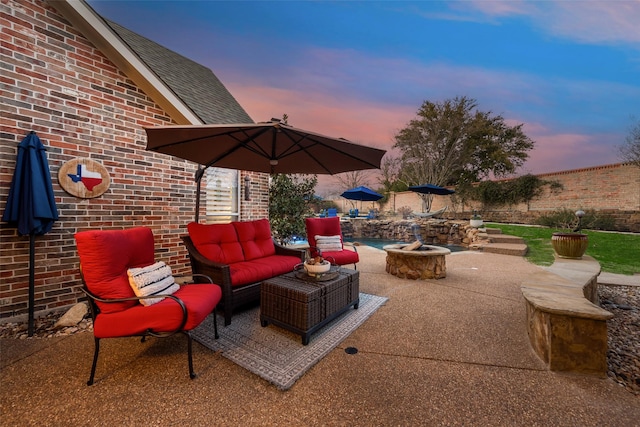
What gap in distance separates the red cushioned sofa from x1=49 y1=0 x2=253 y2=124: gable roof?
1.98 meters

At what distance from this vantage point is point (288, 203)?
6203mm

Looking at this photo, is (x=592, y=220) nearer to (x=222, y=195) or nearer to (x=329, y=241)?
(x=329, y=241)

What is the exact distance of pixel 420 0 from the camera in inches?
243

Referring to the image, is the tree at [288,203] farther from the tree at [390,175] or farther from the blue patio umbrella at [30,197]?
the tree at [390,175]

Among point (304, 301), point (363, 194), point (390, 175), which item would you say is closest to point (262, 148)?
point (304, 301)

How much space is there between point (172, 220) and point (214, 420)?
334 centimetres

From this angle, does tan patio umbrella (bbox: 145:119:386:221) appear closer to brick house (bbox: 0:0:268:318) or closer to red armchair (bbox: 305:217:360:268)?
brick house (bbox: 0:0:268:318)

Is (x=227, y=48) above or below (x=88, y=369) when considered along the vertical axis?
above

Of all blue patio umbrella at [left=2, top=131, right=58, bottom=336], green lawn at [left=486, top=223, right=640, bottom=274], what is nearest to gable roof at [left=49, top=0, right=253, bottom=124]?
blue patio umbrella at [left=2, top=131, right=58, bottom=336]

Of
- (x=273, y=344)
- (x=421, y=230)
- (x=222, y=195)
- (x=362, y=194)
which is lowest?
(x=273, y=344)

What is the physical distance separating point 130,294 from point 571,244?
6.80 m

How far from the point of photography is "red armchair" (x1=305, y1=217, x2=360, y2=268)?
422 centimetres

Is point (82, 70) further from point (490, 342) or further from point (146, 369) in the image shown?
point (490, 342)

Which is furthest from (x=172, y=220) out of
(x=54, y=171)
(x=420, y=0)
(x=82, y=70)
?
(x=420, y=0)
